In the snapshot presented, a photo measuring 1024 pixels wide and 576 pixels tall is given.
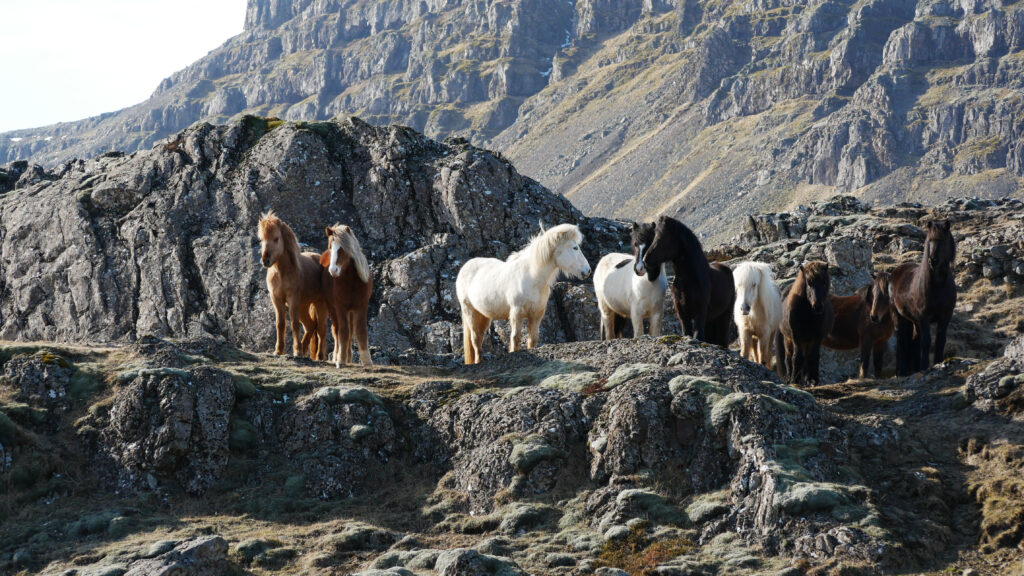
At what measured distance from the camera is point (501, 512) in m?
12.5

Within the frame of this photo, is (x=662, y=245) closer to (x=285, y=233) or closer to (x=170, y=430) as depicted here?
(x=285, y=233)

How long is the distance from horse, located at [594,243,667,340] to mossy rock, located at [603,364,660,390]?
3258 mm

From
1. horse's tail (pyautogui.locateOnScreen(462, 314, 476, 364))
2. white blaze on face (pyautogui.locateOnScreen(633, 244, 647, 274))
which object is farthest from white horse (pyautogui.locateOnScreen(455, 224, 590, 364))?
white blaze on face (pyautogui.locateOnScreen(633, 244, 647, 274))

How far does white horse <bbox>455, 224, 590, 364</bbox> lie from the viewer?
18.2 meters

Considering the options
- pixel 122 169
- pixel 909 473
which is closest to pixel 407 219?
pixel 122 169

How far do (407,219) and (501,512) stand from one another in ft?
69.5

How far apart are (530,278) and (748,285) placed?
4.87 metres

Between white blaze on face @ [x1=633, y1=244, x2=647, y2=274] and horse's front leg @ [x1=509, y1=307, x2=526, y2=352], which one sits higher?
white blaze on face @ [x1=633, y1=244, x2=647, y2=274]

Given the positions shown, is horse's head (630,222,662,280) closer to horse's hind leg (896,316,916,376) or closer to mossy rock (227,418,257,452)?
horse's hind leg (896,316,916,376)

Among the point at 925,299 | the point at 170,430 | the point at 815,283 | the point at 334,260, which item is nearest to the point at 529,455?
the point at 170,430

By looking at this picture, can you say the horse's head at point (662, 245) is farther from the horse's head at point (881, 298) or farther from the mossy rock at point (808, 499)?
the mossy rock at point (808, 499)

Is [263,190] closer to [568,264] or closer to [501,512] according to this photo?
[568,264]

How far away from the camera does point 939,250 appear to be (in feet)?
56.2

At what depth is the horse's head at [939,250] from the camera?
1716cm
